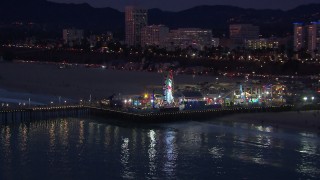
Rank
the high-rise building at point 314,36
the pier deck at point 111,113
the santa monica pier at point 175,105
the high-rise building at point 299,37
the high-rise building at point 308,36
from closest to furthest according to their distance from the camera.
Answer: the pier deck at point 111,113 < the santa monica pier at point 175,105 < the high-rise building at point 314,36 < the high-rise building at point 308,36 < the high-rise building at point 299,37

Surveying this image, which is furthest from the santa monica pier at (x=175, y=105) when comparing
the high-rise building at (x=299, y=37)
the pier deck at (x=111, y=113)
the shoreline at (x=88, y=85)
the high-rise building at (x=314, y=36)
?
the high-rise building at (x=299, y=37)

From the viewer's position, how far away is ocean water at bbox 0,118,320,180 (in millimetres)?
15164

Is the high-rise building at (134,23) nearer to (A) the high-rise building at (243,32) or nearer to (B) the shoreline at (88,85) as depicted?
(A) the high-rise building at (243,32)

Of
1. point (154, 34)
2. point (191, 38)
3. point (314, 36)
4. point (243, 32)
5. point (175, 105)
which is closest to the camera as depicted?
point (175, 105)

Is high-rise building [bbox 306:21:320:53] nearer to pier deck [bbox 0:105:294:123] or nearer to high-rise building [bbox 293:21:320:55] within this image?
high-rise building [bbox 293:21:320:55]

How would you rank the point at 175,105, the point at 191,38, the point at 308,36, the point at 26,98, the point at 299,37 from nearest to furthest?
1. the point at 175,105
2. the point at 26,98
3. the point at 308,36
4. the point at 299,37
5. the point at 191,38

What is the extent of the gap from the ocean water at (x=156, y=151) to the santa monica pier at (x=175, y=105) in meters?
1.05

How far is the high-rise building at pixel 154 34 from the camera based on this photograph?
88188 millimetres

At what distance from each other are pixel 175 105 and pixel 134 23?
7635 cm

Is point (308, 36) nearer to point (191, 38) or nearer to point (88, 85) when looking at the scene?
point (191, 38)

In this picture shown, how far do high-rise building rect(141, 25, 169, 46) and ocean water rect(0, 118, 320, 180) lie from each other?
65.7 metres

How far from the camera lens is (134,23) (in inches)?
3944

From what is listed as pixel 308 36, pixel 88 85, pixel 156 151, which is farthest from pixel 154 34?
pixel 156 151

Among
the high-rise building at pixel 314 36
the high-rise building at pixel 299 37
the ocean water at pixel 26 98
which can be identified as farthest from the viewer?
the high-rise building at pixel 299 37
